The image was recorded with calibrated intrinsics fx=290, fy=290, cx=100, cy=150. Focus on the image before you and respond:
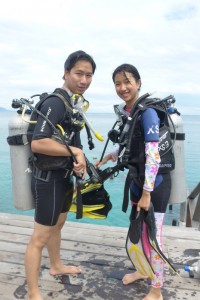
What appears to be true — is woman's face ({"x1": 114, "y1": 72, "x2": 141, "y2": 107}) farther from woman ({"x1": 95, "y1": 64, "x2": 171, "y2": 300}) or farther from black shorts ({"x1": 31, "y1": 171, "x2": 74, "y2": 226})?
black shorts ({"x1": 31, "y1": 171, "x2": 74, "y2": 226})

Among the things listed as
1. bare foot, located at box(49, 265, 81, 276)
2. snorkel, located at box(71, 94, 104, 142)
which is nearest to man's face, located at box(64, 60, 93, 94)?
snorkel, located at box(71, 94, 104, 142)

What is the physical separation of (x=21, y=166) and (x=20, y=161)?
0.18 ft


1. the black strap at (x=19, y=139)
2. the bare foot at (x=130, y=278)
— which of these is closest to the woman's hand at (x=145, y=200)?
the bare foot at (x=130, y=278)

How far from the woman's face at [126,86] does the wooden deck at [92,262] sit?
78.8 inches

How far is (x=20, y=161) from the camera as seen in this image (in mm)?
3039

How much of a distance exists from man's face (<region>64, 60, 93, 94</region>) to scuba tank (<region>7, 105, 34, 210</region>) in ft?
1.95

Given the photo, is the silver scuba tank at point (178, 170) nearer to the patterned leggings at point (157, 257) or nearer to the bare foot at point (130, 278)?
the patterned leggings at point (157, 257)

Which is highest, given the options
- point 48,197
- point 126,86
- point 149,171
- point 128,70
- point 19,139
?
point 128,70

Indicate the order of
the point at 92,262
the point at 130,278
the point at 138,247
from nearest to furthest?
1. the point at 138,247
2. the point at 130,278
3. the point at 92,262

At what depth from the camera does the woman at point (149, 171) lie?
96.1 inches

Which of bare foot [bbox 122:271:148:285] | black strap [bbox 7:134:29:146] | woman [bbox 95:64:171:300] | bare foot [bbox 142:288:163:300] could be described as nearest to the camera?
woman [bbox 95:64:171:300]

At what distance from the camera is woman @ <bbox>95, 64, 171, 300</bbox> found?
2441mm

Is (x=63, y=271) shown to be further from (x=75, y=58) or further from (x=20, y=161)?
(x=75, y=58)

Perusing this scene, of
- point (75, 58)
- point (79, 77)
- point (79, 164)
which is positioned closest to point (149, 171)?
point (79, 164)
